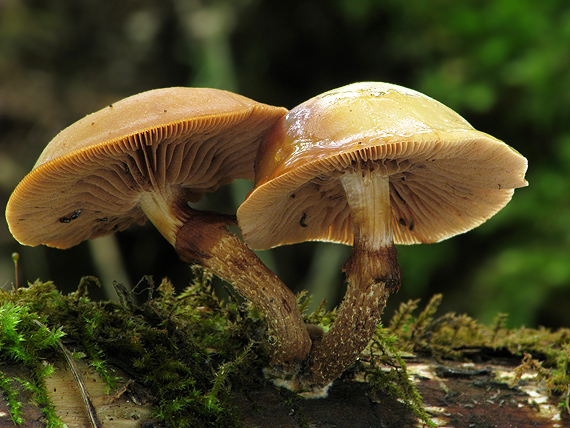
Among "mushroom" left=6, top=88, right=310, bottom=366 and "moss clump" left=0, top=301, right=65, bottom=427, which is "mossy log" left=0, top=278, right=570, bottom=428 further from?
"mushroom" left=6, top=88, right=310, bottom=366

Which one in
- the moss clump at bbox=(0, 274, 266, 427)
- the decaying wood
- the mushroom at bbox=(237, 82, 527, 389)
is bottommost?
the decaying wood

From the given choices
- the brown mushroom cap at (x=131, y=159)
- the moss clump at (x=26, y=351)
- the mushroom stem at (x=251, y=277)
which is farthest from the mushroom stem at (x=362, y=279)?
the moss clump at (x=26, y=351)

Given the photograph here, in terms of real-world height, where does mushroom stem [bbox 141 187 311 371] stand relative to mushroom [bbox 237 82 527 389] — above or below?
below

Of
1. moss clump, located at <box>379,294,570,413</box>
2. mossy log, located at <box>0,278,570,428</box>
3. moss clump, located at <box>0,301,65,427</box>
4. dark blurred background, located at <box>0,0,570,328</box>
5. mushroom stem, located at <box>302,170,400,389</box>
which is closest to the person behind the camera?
moss clump, located at <box>0,301,65,427</box>

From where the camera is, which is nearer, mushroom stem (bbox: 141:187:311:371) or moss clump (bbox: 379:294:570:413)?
mushroom stem (bbox: 141:187:311:371)

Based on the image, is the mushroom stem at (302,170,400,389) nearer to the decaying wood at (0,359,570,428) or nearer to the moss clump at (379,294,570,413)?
the decaying wood at (0,359,570,428)

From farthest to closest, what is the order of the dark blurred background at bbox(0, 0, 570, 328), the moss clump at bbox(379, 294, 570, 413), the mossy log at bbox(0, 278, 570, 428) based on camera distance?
the dark blurred background at bbox(0, 0, 570, 328)
the moss clump at bbox(379, 294, 570, 413)
the mossy log at bbox(0, 278, 570, 428)

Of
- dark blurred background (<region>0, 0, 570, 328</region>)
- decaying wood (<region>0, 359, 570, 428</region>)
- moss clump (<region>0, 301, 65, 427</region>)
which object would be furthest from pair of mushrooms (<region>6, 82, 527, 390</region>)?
dark blurred background (<region>0, 0, 570, 328</region>)
